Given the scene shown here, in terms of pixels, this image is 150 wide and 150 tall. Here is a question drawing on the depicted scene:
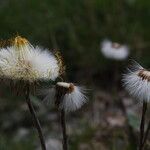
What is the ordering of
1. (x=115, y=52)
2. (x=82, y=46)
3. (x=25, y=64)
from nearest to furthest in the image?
(x=25, y=64) < (x=115, y=52) < (x=82, y=46)

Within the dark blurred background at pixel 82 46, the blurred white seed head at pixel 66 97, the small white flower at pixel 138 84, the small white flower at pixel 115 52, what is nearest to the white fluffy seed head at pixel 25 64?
the blurred white seed head at pixel 66 97

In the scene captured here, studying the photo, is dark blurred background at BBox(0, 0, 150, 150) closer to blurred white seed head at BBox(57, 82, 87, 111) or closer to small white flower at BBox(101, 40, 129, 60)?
small white flower at BBox(101, 40, 129, 60)

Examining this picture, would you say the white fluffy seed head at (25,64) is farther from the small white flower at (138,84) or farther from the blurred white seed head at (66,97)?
the small white flower at (138,84)

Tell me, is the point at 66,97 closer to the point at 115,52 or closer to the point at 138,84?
the point at 138,84

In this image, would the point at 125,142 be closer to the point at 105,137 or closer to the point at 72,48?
the point at 105,137

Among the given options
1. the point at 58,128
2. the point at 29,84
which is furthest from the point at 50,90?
the point at 58,128

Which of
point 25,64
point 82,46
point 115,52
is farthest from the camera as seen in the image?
point 82,46

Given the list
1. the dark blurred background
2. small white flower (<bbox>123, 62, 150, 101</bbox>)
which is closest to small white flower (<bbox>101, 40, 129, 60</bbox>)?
the dark blurred background

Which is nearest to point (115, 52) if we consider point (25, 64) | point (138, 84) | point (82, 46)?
point (82, 46)
